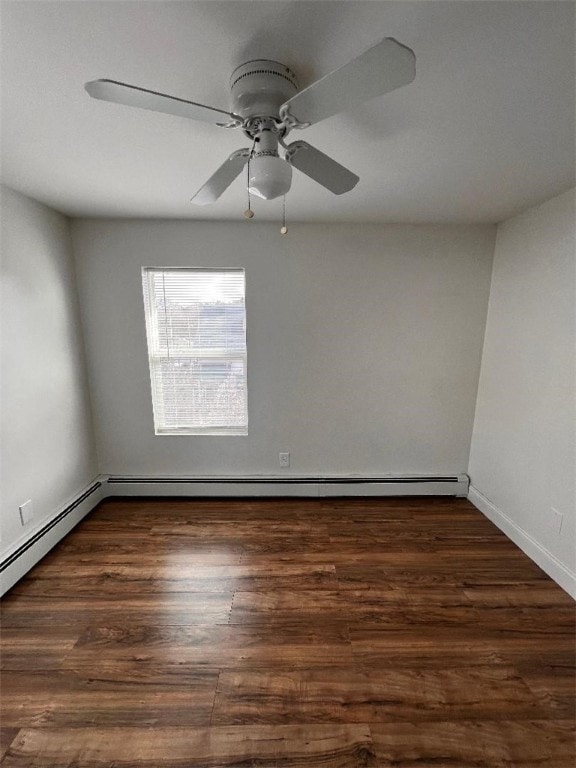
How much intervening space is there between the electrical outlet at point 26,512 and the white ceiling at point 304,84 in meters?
1.89

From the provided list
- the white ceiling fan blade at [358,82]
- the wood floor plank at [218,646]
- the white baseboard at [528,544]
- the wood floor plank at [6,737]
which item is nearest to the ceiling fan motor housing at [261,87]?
the white ceiling fan blade at [358,82]

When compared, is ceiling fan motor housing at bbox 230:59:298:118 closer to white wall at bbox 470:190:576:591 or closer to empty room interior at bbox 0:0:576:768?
empty room interior at bbox 0:0:576:768

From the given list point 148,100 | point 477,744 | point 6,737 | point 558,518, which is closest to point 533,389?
point 558,518

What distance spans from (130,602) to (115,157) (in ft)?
7.40

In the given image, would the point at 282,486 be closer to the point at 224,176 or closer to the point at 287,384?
the point at 287,384

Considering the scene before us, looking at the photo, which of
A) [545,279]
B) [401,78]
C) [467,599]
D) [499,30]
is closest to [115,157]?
[401,78]

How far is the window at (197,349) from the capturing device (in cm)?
252

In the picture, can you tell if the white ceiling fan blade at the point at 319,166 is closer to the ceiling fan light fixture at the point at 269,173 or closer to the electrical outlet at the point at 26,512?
the ceiling fan light fixture at the point at 269,173

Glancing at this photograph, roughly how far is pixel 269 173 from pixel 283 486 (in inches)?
92.1

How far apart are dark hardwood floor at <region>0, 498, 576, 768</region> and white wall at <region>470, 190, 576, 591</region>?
8.9 inches

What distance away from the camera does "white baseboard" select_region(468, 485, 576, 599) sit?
1.80 metres

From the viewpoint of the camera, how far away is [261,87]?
95 centimetres

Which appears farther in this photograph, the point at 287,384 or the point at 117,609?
the point at 287,384

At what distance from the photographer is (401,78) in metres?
0.75
